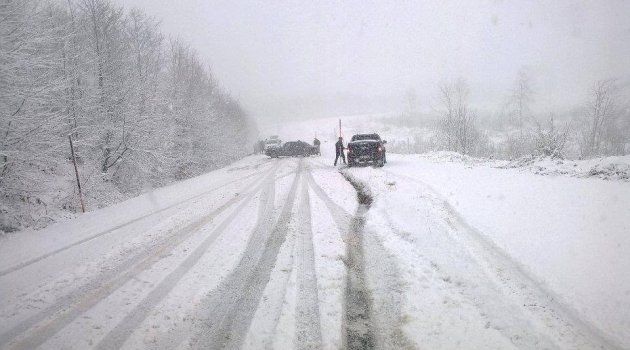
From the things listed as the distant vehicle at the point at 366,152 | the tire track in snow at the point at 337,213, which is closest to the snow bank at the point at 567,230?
the tire track in snow at the point at 337,213

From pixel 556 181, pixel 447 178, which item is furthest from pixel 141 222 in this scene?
pixel 556 181

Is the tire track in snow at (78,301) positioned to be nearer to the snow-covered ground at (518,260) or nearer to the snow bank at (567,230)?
the snow-covered ground at (518,260)

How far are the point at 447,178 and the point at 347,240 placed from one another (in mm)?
7472

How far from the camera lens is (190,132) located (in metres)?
29.1

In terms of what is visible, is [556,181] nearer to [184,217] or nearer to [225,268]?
[225,268]

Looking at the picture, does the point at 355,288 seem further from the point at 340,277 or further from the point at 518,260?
the point at 518,260

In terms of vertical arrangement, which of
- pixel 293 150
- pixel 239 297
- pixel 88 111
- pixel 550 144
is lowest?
pixel 239 297

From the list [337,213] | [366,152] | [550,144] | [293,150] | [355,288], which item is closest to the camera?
[355,288]

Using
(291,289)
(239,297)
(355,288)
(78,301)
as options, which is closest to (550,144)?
(355,288)

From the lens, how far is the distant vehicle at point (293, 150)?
31.5 metres

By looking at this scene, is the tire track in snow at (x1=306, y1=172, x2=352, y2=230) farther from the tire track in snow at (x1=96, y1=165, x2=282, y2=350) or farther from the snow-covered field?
the tire track in snow at (x1=96, y1=165, x2=282, y2=350)

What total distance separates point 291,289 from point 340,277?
0.72 metres

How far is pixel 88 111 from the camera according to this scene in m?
16.8

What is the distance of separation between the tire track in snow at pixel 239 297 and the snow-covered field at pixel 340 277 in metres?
0.02
